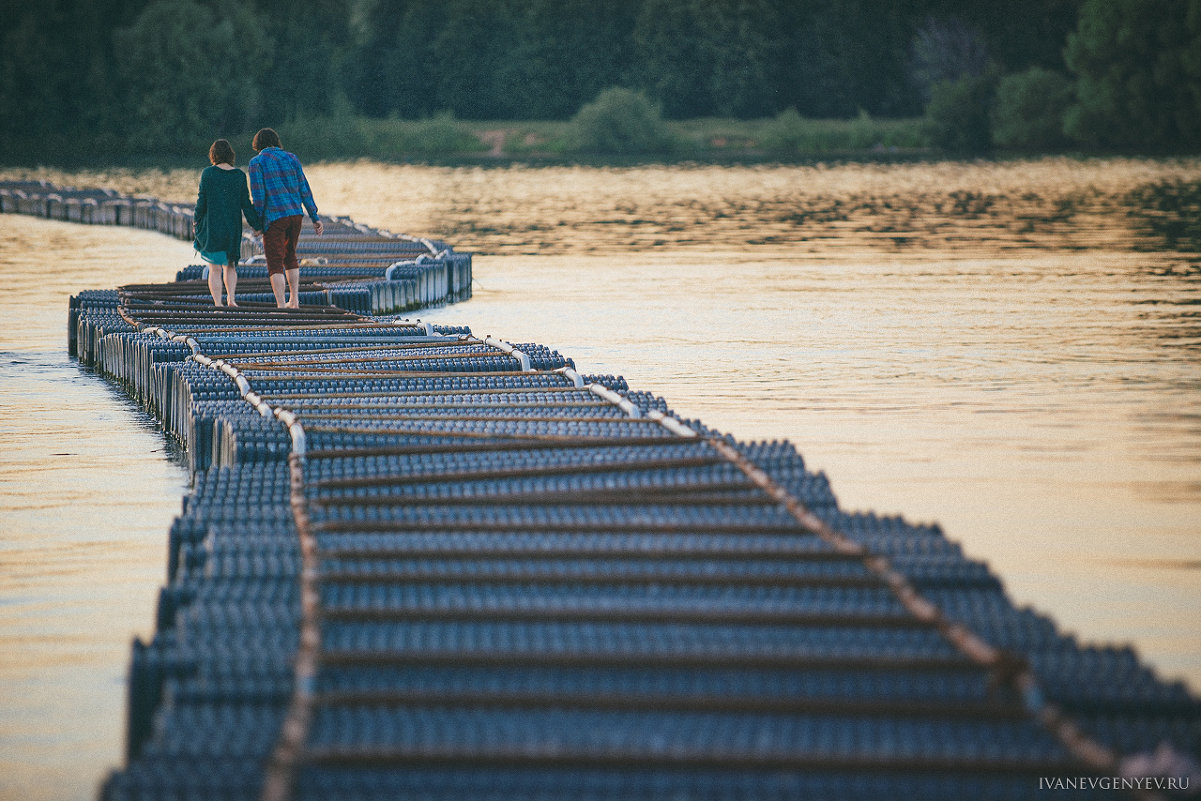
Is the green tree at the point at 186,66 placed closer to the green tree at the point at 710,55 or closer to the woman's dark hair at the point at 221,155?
the green tree at the point at 710,55

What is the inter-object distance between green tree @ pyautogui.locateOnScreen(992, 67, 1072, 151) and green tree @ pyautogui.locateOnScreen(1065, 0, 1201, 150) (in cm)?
370

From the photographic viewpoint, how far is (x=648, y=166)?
210 ft

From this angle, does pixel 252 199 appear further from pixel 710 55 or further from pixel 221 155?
pixel 710 55

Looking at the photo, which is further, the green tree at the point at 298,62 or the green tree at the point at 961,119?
the green tree at the point at 298,62

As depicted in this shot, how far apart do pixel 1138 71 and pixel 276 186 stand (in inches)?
2354

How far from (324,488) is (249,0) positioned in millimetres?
74052

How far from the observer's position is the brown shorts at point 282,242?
13.6 metres

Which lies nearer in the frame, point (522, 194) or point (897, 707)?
point (897, 707)

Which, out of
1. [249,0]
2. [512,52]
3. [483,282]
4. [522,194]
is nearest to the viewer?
[483,282]

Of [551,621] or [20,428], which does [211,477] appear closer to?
[551,621]

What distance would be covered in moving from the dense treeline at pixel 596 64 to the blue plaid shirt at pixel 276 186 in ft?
192

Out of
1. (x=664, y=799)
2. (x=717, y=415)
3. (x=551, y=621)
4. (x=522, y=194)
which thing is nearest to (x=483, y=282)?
(x=717, y=415)

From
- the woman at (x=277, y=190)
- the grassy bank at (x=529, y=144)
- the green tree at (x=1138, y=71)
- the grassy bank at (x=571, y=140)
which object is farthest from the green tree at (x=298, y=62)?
the woman at (x=277, y=190)

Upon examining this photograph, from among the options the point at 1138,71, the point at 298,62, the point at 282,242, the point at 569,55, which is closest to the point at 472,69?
the point at 569,55
